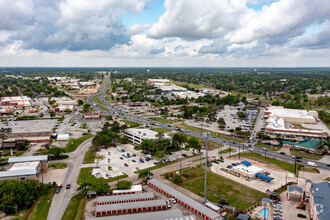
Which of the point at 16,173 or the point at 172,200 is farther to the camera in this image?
the point at 16,173

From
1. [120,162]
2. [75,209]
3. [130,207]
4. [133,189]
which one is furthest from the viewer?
[120,162]

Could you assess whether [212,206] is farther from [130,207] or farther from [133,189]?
[133,189]

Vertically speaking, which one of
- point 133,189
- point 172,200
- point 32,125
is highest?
point 32,125

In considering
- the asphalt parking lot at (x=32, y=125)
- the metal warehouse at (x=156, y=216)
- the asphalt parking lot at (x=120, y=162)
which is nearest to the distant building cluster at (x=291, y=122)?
the asphalt parking lot at (x=120, y=162)

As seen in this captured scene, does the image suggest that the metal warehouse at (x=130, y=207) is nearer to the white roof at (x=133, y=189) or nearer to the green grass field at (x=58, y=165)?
the white roof at (x=133, y=189)

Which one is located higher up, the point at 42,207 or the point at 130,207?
the point at 130,207

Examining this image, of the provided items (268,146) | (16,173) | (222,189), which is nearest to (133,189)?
(222,189)

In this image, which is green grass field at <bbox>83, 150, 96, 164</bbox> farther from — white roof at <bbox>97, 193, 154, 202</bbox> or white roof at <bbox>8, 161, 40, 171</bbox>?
white roof at <bbox>97, 193, 154, 202</bbox>

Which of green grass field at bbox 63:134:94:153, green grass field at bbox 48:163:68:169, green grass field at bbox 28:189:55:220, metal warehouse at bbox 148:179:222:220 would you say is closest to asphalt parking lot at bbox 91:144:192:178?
green grass field at bbox 48:163:68:169
